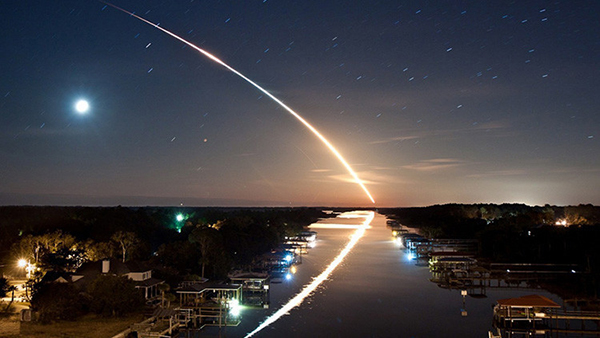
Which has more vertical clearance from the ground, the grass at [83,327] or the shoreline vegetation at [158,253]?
the shoreline vegetation at [158,253]

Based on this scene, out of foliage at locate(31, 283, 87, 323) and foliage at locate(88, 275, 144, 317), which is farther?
foliage at locate(88, 275, 144, 317)

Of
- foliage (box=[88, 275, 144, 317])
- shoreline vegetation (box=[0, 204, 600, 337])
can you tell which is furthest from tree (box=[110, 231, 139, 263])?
foliage (box=[88, 275, 144, 317])

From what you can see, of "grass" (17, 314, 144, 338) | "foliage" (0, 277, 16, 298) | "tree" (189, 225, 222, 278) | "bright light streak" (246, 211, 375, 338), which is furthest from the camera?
"tree" (189, 225, 222, 278)

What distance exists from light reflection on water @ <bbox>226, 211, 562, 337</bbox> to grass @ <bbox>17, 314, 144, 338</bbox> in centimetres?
582

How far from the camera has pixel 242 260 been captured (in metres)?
54.5

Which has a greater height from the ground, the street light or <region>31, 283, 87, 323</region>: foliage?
the street light

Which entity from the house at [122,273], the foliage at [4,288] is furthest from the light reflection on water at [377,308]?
the foliage at [4,288]

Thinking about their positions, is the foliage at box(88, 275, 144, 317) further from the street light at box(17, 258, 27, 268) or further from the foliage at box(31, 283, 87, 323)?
the street light at box(17, 258, 27, 268)

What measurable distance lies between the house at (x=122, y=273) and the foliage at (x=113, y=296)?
2.37 meters

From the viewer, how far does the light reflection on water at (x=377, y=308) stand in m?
28.5

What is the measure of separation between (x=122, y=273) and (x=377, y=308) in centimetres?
1721

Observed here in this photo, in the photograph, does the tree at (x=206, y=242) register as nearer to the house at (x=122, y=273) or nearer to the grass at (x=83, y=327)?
the house at (x=122, y=273)

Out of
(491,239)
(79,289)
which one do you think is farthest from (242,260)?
(491,239)

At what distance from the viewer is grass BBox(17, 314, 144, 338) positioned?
77.7 ft
